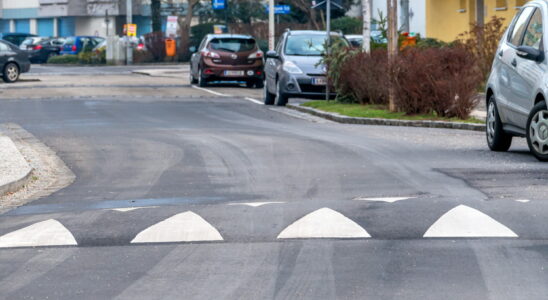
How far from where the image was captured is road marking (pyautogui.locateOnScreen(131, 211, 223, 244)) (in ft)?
27.0

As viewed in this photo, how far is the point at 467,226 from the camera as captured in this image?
8.37 m

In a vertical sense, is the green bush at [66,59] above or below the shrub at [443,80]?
below

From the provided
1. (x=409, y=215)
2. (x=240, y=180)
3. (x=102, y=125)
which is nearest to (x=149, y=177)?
(x=240, y=180)

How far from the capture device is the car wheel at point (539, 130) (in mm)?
12820

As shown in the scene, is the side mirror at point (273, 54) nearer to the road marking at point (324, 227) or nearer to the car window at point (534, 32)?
the car window at point (534, 32)

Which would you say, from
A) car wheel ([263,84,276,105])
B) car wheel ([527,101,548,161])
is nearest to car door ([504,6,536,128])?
car wheel ([527,101,548,161])

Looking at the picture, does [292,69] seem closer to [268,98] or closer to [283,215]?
[268,98]

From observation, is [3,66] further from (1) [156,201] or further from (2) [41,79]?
(1) [156,201]

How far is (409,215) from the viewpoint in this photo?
8.92 metres

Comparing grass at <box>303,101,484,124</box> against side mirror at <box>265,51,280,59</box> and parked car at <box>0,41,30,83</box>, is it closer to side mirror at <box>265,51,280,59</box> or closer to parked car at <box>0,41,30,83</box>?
side mirror at <box>265,51,280,59</box>

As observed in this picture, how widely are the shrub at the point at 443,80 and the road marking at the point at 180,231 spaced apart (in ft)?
40.6

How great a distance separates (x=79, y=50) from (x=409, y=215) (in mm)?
65978

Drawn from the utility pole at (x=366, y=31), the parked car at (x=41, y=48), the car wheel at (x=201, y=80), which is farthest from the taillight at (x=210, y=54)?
the parked car at (x=41, y=48)

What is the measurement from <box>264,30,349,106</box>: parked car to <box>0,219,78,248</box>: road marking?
1773 cm
